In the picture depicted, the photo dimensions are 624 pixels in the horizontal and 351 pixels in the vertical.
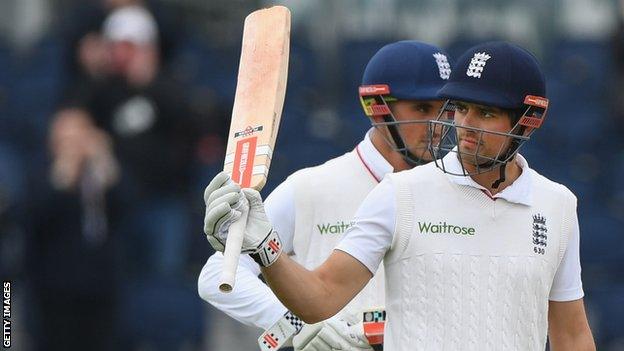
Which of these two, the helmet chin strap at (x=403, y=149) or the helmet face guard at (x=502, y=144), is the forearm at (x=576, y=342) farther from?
the helmet chin strap at (x=403, y=149)

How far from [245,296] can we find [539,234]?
4.02 ft

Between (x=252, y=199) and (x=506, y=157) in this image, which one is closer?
(x=252, y=199)

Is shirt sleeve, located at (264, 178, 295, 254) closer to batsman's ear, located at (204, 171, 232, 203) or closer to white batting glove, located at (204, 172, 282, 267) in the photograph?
white batting glove, located at (204, 172, 282, 267)

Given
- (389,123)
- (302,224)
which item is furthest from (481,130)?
(302,224)

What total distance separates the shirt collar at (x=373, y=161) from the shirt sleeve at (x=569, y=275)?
900mm

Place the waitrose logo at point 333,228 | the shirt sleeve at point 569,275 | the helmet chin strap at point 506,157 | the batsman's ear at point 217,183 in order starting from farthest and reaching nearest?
1. the waitrose logo at point 333,228
2. the shirt sleeve at point 569,275
3. the helmet chin strap at point 506,157
4. the batsman's ear at point 217,183

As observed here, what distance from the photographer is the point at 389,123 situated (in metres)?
5.34

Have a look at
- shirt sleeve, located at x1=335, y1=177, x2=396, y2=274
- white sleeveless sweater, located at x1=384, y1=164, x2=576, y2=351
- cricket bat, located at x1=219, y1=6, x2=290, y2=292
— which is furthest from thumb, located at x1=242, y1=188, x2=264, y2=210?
white sleeveless sweater, located at x1=384, y1=164, x2=576, y2=351

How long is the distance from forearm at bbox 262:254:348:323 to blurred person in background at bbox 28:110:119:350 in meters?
4.16

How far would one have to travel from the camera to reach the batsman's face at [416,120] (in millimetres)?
5316

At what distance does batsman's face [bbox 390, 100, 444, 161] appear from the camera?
5.32m

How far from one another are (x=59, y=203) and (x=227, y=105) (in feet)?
7.19

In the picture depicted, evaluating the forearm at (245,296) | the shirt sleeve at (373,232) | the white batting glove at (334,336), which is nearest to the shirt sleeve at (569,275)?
the shirt sleeve at (373,232)

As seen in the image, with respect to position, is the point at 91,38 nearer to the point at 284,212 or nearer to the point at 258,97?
the point at 284,212
